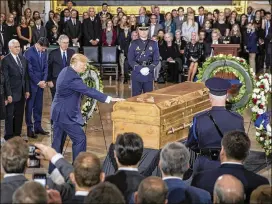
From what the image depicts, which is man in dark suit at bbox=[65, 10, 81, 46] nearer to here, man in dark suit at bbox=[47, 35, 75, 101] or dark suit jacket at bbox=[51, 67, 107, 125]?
man in dark suit at bbox=[47, 35, 75, 101]

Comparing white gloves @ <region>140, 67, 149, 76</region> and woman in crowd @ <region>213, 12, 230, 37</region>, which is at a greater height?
woman in crowd @ <region>213, 12, 230, 37</region>

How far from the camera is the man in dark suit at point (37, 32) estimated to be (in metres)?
16.8

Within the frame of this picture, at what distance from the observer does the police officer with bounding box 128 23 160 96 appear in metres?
10.9

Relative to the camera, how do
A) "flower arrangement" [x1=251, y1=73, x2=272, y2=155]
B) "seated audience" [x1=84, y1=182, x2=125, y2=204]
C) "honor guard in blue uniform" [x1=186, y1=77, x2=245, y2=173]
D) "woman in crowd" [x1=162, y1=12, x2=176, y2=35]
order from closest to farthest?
"seated audience" [x1=84, y1=182, x2=125, y2=204] < "honor guard in blue uniform" [x1=186, y1=77, x2=245, y2=173] < "flower arrangement" [x1=251, y1=73, x2=272, y2=155] < "woman in crowd" [x1=162, y1=12, x2=176, y2=35]

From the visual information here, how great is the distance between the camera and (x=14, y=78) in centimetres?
970

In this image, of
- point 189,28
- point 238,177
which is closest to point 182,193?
point 238,177

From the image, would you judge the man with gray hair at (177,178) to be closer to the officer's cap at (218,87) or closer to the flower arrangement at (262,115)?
the officer's cap at (218,87)

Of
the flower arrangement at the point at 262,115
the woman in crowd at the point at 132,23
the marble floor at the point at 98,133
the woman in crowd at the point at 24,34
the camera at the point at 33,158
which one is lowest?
the marble floor at the point at 98,133

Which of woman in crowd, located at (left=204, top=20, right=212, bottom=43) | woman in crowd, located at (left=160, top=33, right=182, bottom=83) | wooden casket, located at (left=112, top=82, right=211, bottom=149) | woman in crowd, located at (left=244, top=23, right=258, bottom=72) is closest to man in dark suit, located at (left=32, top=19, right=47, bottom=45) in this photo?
woman in crowd, located at (left=160, top=33, right=182, bottom=83)

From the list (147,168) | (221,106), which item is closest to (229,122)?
(221,106)

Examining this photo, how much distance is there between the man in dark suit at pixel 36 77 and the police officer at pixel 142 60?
156 cm

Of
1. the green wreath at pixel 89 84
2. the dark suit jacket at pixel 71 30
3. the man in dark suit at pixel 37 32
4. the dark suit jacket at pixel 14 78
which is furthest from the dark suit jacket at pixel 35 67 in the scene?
the dark suit jacket at pixel 71 30

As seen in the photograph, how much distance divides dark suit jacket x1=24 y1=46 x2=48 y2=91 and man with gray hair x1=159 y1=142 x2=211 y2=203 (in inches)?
229

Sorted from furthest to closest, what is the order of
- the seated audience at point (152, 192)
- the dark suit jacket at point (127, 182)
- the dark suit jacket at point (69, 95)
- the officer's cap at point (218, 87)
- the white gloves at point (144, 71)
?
1. the white gloves at point (144, 71)
2. the dark suit jacket at point (69, 95)
3. the officer's cap at point (218, 87)
4. the dark suit jacket at point (127, 182)
5. the seated audience at point (152, 192)
